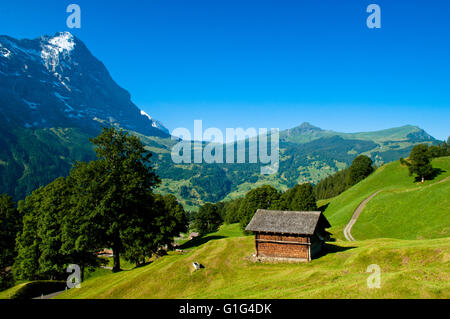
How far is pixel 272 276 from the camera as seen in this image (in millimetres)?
35750

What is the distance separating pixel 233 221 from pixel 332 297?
120734 mm

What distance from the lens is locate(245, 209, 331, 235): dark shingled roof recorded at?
42812mm

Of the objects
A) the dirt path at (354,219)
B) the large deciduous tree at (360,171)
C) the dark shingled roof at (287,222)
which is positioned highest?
the large deciduous tree at (360,171)

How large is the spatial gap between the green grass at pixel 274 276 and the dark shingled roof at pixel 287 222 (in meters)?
4.53

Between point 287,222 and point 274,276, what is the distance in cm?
1093

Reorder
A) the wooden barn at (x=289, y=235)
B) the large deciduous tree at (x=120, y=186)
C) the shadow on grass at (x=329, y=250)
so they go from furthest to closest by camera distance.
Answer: the shadow on grass at (x=329, y=250)
the large deciduous tree at (x=120, y=186)
the wooden barn at (x=289, y=235)

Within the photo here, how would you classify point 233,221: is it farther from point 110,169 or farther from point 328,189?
point 110,169

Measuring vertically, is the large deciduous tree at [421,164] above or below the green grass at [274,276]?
above

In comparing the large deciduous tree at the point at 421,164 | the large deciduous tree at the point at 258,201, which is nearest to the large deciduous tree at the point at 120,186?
the large deciduous tree at the point at 258,201

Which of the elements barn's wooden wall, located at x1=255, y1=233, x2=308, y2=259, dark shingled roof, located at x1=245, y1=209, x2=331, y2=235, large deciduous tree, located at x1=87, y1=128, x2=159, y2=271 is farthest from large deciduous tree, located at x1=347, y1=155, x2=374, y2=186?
large deciduous tree, located at x1=87, y1=128, x2=159, y2=271

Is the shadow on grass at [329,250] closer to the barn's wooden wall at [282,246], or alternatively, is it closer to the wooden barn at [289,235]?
the wooden barn at [289,235]

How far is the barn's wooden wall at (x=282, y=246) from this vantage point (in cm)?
4244

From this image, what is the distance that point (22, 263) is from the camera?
48.0 m
